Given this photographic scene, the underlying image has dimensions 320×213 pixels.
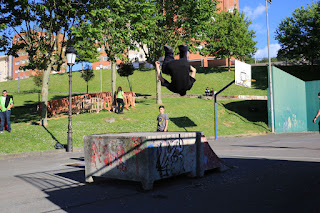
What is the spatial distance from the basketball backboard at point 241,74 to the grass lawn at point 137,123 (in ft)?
13.1

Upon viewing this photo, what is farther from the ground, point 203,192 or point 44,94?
point 44,94

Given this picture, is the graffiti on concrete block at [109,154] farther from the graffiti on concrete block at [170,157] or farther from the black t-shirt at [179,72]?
the black t-shirt at [179,72]

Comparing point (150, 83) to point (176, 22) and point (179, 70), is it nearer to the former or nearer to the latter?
point (176, 22)

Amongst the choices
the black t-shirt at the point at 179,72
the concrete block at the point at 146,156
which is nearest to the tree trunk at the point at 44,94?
the concrete block at the point at 146,156

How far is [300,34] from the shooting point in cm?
5116

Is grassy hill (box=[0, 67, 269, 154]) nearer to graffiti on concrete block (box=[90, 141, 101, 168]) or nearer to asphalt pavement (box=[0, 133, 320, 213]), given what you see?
asphalt pavement (box=[0, 133, 320, 213])

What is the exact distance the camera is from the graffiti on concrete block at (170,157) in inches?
248

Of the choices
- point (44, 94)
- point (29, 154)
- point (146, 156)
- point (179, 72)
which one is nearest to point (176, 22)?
point (44, 94)

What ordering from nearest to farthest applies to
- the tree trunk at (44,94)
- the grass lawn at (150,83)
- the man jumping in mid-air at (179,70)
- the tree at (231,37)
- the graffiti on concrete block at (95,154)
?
the man jumping in mid-air at (179,70) < the graffiti on concrete block at (95,154) < the tree trunk at (44,94) < the grass lawn at (150,83) < the tree at (231,37)

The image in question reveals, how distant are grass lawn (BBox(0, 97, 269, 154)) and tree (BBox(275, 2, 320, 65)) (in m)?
23.9

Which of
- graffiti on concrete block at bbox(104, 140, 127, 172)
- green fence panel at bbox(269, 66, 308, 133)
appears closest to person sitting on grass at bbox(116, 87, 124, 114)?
green fence panel at bbox(269, 66, 308, 133)

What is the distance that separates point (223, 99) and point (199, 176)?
30.7 metres

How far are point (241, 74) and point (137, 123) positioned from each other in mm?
8666

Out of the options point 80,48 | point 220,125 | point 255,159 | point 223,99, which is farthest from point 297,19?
point 255,159
